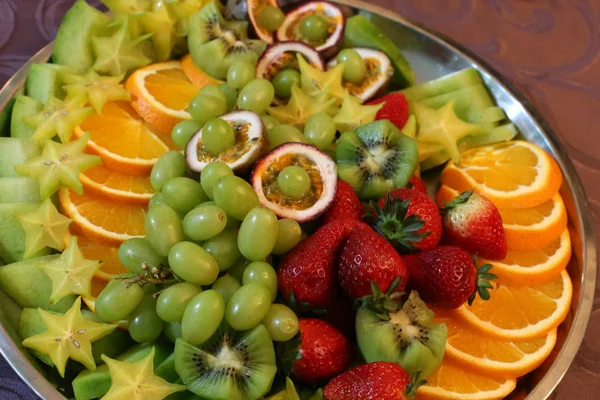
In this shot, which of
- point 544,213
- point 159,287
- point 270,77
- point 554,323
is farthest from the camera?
point 270,77

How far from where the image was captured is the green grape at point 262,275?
Result: 0.82m

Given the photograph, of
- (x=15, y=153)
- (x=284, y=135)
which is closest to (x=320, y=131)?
(x=284, y=135)

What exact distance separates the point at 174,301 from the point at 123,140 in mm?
435

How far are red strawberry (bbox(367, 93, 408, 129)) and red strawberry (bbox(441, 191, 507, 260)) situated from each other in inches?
10.4

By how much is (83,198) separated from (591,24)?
5.65ft

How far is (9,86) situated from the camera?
1.17 meters

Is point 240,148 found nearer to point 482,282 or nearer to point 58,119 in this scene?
point 58,119

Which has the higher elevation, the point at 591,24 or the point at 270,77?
the point at 270,77

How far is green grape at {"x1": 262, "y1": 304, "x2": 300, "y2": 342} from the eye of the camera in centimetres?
79

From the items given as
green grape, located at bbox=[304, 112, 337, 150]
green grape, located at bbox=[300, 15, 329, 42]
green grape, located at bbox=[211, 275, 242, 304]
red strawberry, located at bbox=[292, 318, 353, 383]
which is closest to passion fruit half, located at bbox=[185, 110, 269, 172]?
green grape, located at bbox=[304, 112, 337, 150]

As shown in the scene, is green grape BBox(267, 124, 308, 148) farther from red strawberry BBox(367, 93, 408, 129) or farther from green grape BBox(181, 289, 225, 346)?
green grape BBox(181, 289, 225, 346)

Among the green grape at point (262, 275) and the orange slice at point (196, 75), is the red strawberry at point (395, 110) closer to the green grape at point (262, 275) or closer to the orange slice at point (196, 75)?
the orange slice at point (196, 75)

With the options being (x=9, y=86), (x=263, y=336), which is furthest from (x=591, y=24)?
(x=9, y=86)

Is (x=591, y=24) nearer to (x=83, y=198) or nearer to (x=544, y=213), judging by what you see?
(x=544, y=213)
